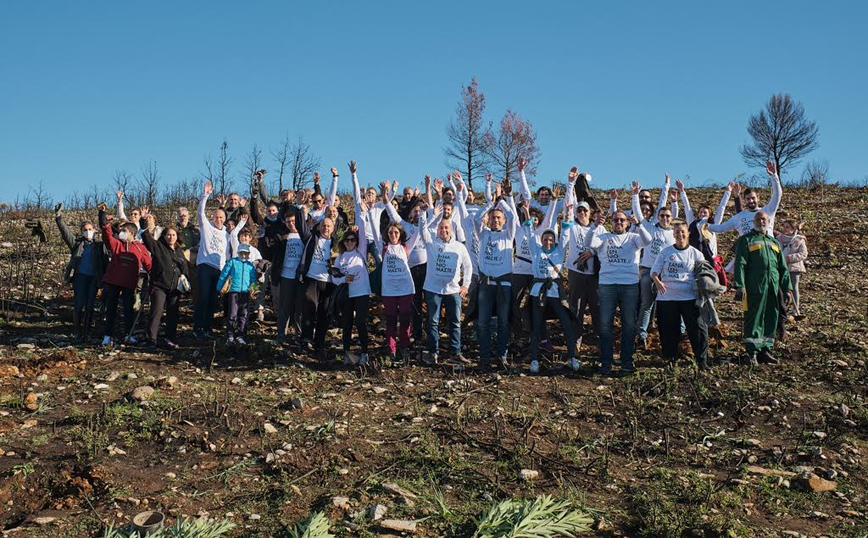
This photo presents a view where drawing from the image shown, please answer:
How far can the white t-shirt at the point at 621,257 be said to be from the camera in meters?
9.00

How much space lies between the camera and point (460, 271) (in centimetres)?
955

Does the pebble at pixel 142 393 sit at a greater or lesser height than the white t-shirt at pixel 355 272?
lesser

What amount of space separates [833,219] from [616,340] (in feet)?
42.4

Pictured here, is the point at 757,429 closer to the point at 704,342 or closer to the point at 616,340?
the point at 704,342

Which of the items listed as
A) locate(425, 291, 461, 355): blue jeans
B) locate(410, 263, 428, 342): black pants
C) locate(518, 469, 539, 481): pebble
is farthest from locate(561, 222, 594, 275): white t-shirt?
locate(518, 469, 539, 481): pebble

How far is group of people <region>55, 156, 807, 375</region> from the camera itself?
9062mm

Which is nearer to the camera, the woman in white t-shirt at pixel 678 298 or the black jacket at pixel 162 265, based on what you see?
the woman in white t-shirt at pixel 678 298

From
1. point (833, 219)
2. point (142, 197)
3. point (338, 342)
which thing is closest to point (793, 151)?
point (833, 219)

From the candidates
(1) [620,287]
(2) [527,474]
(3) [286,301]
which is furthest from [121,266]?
(2) [527,474]

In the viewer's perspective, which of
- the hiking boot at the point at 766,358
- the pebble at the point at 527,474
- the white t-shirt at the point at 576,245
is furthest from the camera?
the white t-shirt at the point at 576,245

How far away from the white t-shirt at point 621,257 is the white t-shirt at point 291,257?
408 centimetres

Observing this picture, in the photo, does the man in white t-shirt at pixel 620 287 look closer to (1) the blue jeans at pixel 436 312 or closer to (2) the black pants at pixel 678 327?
(2) the black pants at pixel 678 327

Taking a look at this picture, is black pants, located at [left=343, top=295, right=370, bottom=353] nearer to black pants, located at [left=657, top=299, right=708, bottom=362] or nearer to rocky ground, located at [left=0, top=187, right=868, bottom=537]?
rocky ground, located at [left=0, top=187, right=868, bottom=537]

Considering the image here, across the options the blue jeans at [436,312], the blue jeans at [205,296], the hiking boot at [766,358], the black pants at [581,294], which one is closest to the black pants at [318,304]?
the blue jeans at [436,312]
